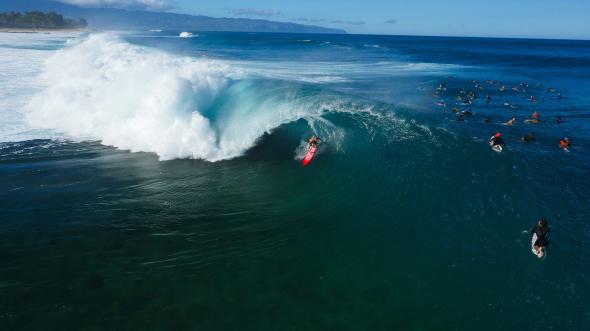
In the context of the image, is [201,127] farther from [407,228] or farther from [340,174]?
[407,228]

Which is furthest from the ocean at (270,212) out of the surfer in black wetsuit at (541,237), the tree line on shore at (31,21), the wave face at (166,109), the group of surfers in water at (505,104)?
the tree line on shore at (31,21)

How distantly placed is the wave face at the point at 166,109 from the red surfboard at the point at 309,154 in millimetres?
3686

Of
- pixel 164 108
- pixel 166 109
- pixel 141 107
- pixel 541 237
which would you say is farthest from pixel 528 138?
pixel 141 107

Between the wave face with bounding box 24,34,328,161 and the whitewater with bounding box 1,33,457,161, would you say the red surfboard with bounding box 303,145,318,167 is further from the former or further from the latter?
the wave face with bounding box 24,34,328,161

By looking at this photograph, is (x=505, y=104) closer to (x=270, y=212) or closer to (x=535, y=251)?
(x=535, y=251)

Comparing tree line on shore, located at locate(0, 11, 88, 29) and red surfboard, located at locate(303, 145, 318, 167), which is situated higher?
tree line on shore, located at locate(0, 11, 88, 29)

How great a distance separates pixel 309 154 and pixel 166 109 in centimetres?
933

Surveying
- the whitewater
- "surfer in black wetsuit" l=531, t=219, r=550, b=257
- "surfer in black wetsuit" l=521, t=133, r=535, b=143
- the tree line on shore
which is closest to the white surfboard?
"surfer in black wetsuit" l=531, t=219, r=550, b=257

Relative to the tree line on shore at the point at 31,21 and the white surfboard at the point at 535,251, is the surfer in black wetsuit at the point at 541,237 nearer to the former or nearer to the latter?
the white surfboard at the point at 535,251

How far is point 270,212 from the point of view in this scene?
648 inches

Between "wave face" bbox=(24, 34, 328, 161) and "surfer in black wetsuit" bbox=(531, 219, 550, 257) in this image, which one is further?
"wave face" bbox=(24, 34, 328, 161)

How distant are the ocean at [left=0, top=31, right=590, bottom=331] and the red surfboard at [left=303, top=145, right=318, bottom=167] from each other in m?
0.65

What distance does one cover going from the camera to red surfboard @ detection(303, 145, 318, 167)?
71.6 feet

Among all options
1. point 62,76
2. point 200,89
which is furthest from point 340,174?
point 62,76
